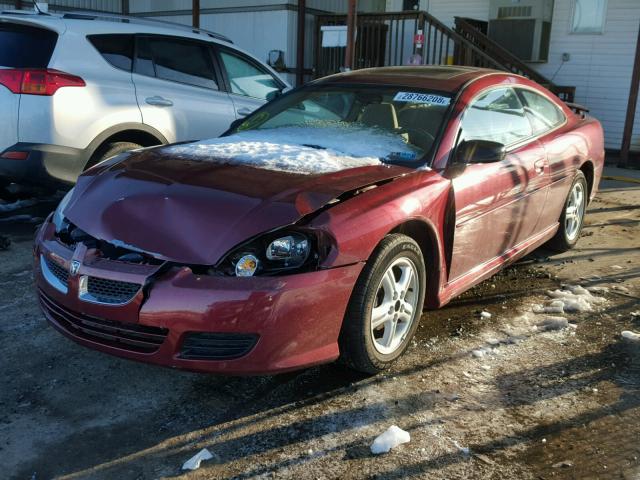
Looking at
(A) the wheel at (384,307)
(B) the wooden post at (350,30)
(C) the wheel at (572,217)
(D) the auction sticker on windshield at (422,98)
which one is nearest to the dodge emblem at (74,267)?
(A) the wheel at (384,307)

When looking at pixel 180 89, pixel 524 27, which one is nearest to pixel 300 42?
pixel 524 27

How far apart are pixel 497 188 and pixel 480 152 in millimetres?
401

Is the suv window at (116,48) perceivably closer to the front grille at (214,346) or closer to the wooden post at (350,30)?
the front grille at (214,346)

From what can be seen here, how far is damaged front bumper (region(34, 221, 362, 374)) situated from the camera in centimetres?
267

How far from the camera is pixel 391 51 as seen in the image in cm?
1291

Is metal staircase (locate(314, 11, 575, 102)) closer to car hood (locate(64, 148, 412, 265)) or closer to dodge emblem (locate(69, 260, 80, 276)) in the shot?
car hood (locate(64, 148, 412, 265))

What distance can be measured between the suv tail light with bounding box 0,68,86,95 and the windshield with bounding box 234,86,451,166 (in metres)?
1.65

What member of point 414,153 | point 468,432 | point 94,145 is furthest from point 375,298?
point 94,145

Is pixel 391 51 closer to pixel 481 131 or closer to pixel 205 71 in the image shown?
pixel 205 71

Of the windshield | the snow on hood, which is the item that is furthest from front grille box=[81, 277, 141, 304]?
the windshield

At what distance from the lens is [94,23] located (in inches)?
224

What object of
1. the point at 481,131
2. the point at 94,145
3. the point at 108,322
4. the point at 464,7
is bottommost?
the point at 108,322

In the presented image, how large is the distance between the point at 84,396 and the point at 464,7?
11.7 metres

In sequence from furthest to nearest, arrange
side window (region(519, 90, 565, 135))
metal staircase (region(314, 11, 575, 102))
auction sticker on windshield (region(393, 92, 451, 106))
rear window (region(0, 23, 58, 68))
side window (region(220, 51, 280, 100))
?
metal staircase (region(314, 11, 575, 102))
side window (region(220, 51, 280, 100))
rear window (region(0, 23, 58, 68))
side window (region(519, 90, 565, 135))
auction sticker on windshield (region(393, 92, 451, 106))
